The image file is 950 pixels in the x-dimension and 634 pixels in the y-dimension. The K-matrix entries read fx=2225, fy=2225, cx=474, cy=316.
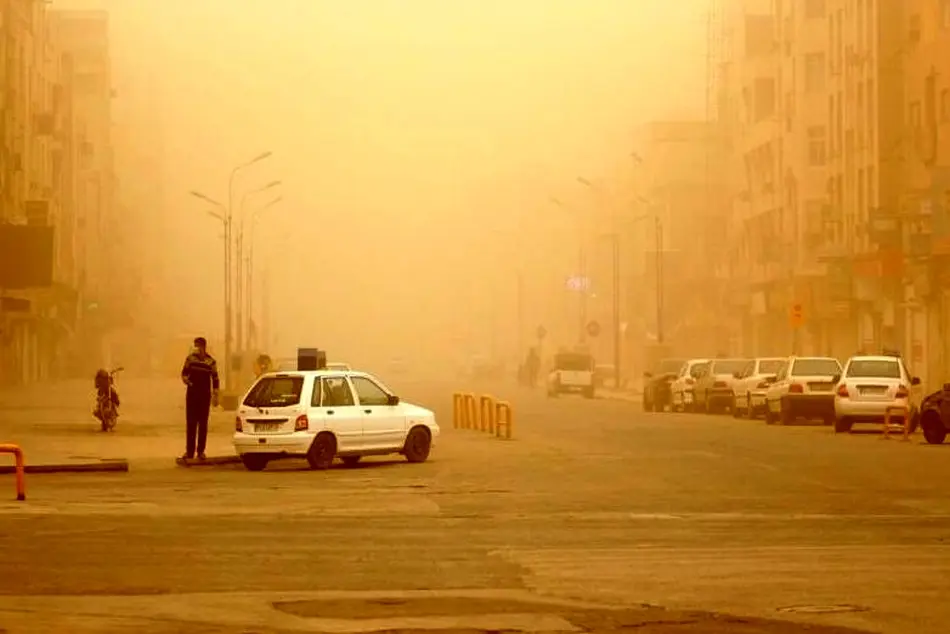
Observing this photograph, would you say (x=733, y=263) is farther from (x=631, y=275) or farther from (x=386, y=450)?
(x=386, y=450)

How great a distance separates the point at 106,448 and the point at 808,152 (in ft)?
199

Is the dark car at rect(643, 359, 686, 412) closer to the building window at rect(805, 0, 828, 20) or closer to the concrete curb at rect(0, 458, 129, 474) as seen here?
the building window at rect(805, 0, 828, 20)

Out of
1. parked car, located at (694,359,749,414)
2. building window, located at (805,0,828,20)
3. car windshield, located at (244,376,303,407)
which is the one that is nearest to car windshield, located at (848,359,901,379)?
parked car, located at (694,359,749,414)

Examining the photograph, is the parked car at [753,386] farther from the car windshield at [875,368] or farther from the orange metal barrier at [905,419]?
the orange metal barrier at [905,419]

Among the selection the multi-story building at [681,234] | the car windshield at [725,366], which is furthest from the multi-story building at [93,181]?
the car windshield at [725,366]

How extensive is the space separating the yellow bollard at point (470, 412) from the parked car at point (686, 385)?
15.9m

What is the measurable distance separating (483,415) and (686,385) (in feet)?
61.4

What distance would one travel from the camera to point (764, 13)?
373 ft

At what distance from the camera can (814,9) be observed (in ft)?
318

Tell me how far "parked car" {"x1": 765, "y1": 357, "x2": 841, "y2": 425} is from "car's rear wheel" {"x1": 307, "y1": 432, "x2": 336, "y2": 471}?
904 inches

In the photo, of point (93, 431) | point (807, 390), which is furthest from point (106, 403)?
point (807, 390)

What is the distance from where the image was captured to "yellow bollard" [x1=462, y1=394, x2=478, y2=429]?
54.1 m

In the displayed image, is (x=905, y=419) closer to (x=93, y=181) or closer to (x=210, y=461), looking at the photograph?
(x=210, y=461)

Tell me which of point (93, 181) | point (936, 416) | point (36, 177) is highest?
point (93, 181)
